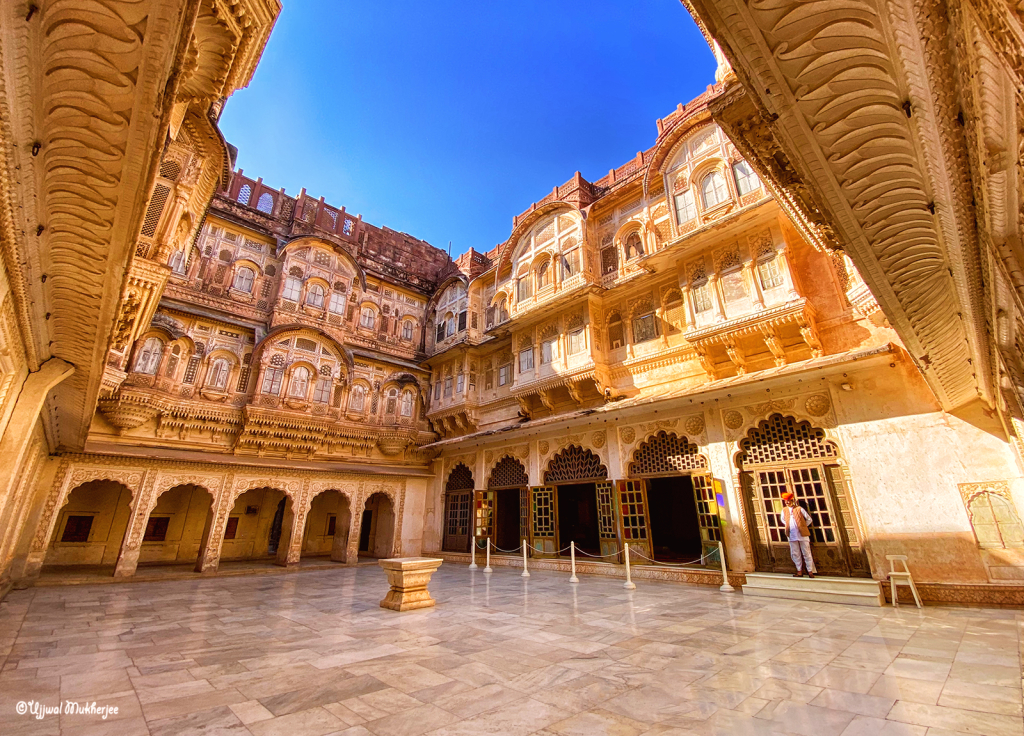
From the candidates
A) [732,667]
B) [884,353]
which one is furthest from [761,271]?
[732,667]

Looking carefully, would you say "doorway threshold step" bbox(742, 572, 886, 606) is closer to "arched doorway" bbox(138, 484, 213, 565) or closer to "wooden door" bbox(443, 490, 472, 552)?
"wooden door" bbox(443, 490, 472, 552)

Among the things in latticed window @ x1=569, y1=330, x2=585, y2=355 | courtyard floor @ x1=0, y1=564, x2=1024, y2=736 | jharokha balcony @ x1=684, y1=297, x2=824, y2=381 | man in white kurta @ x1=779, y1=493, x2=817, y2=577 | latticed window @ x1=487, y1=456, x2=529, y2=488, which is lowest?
courtyard floor @ x1=0, y1=564, x2=1024, y2=736

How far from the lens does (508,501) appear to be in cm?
1541

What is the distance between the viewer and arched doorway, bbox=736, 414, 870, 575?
778cm

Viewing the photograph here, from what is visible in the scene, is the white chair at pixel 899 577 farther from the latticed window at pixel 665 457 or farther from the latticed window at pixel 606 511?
the latticed window at pixel 606 511

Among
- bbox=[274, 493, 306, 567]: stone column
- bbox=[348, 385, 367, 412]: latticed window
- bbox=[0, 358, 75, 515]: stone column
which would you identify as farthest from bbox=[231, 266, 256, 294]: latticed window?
bbox=[0, 358, 75, 515]: stone column

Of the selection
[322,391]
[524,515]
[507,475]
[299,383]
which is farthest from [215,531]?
[524,515]

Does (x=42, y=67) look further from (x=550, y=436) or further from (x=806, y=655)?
(x=550, y=436)

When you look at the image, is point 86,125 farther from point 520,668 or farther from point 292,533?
point 292,533

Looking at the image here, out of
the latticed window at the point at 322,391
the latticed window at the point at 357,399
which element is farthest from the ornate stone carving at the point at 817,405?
the latticed window at the point at 322,391

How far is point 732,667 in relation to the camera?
12.2 feet

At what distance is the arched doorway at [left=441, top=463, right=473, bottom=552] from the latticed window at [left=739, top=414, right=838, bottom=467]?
8697 millimetres

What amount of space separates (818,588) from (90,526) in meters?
17.9

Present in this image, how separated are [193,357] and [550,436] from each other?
34.0 ft
